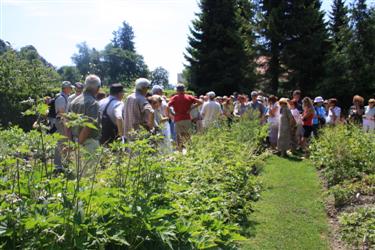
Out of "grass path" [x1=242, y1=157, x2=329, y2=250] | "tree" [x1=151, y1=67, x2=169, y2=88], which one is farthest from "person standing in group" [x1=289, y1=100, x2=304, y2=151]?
"tree" [x1=151, y1=67, x2=169, y2=88]

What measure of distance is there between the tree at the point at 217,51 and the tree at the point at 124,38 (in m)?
62.3

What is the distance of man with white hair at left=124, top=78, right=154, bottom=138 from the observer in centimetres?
561

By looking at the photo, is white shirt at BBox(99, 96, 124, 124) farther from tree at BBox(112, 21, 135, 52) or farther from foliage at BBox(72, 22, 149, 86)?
tree at BBox(112, 21, 135, 52)

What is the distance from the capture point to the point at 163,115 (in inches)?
367

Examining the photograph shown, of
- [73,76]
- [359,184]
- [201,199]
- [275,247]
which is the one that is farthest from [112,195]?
[73,76]

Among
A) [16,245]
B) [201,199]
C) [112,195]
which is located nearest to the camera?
[16,245]

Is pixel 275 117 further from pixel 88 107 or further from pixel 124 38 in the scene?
pixel 124 38

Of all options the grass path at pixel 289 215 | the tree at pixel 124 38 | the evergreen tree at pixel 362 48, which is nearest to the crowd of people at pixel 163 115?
the grass path at pixel 289 215

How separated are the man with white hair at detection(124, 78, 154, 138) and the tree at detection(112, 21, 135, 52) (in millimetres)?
85096

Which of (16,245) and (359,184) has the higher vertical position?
(16,245)

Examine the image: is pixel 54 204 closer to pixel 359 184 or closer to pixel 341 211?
pixel 341 211

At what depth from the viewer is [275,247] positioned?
15.2 ft

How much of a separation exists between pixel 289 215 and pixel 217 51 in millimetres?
22862

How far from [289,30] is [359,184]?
74.1 ft
